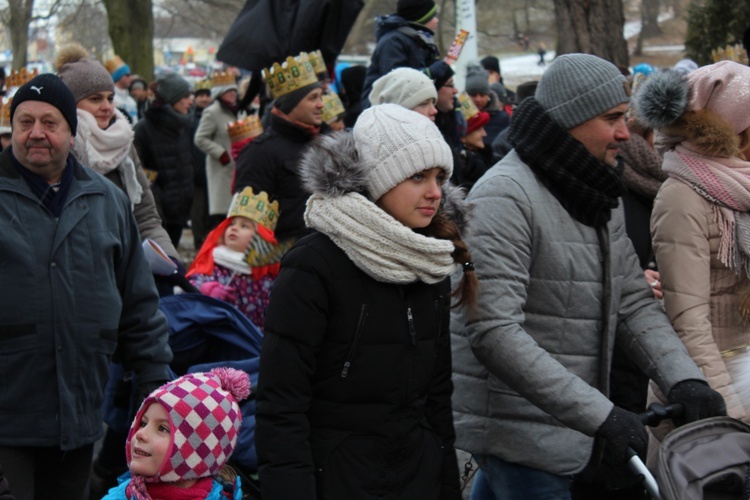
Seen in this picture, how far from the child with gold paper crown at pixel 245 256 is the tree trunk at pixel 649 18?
109 ft

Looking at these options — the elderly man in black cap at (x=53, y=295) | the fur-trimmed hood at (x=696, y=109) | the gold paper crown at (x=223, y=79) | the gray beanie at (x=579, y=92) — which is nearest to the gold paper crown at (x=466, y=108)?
the gold paper crown at (x=223, y=79)

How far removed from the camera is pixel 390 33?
7324mm

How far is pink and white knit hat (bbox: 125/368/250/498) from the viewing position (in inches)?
128

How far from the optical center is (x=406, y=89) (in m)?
6.07

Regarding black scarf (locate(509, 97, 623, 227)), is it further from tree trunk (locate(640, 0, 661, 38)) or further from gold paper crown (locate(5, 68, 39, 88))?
tree trunk (locate(640, 0, 661, 38))

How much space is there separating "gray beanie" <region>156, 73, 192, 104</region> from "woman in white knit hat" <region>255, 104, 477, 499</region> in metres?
7.50

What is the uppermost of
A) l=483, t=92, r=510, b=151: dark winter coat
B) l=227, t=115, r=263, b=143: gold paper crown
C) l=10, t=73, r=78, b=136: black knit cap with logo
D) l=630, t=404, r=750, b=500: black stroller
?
l=10, t=73, r=78, b=136: black knit cap with logo

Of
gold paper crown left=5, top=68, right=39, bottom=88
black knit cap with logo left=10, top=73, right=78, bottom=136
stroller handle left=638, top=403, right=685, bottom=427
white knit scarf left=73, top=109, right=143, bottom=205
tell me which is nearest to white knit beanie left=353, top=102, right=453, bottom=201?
stroller handle left=638, top=403, right=685, bottom=427

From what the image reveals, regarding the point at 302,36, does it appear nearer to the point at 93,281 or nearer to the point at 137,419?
the point at 93,281

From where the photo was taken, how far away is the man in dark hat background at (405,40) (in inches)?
285

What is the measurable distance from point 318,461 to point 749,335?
6.16 ft

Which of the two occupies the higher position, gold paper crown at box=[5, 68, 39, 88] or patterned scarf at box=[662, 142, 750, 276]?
gold paper crown at box=[5, 68, 39, 88]

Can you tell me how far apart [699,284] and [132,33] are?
68.2 feet

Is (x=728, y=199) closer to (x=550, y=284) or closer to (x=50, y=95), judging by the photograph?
(x=550, y=284)
